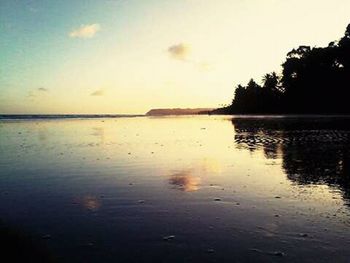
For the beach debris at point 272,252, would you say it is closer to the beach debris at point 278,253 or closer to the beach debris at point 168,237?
the beach debris at point 278,253

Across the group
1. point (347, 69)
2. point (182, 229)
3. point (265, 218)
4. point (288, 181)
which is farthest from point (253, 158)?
point (347, 69)

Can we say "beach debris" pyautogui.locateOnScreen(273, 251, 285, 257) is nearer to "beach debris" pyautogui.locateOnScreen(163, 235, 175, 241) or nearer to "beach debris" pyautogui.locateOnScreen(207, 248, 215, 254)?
"beach debris" pyautogui.locateOnScreen(207, 248, 215, 254)

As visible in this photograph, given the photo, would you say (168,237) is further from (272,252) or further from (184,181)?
(184,181)

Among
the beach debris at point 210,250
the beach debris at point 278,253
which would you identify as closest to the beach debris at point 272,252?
the beach debris at point 278,253

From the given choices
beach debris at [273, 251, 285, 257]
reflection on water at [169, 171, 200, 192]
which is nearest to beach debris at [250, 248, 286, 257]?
beach debris at [273, 251, 285, 257]

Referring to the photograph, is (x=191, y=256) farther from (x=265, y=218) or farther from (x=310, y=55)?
(x=310, y=55)

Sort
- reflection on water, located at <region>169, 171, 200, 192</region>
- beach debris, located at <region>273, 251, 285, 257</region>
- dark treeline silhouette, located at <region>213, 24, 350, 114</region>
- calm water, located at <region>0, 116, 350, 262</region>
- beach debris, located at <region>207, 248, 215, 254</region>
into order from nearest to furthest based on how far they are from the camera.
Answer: beach debris, located at <region>273, 251, 285, 257</region>
beach debris, located at <region>207, 248, 215, 254</region>
calm water, located at <region>0, 116, 350, 262</region>
reflection on water, located at <region>169, 171, 200, 192</region>
dark treeline silhouette, located at <region>213, 24, 350, 114</region>

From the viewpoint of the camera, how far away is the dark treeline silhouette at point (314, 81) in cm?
10281

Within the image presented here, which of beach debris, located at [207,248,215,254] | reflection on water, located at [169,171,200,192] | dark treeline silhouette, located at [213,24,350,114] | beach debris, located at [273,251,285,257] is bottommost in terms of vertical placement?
reflection on water, located at [169,171,200,192]

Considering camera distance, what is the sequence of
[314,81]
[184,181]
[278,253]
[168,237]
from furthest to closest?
[314,81]
[184,181]
[168,237]
[278,253]

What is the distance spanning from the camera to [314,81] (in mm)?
110500

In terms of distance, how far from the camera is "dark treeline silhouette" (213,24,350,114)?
103 meters

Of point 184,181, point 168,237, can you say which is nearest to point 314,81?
point 184,181

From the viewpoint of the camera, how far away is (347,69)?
101 metres
